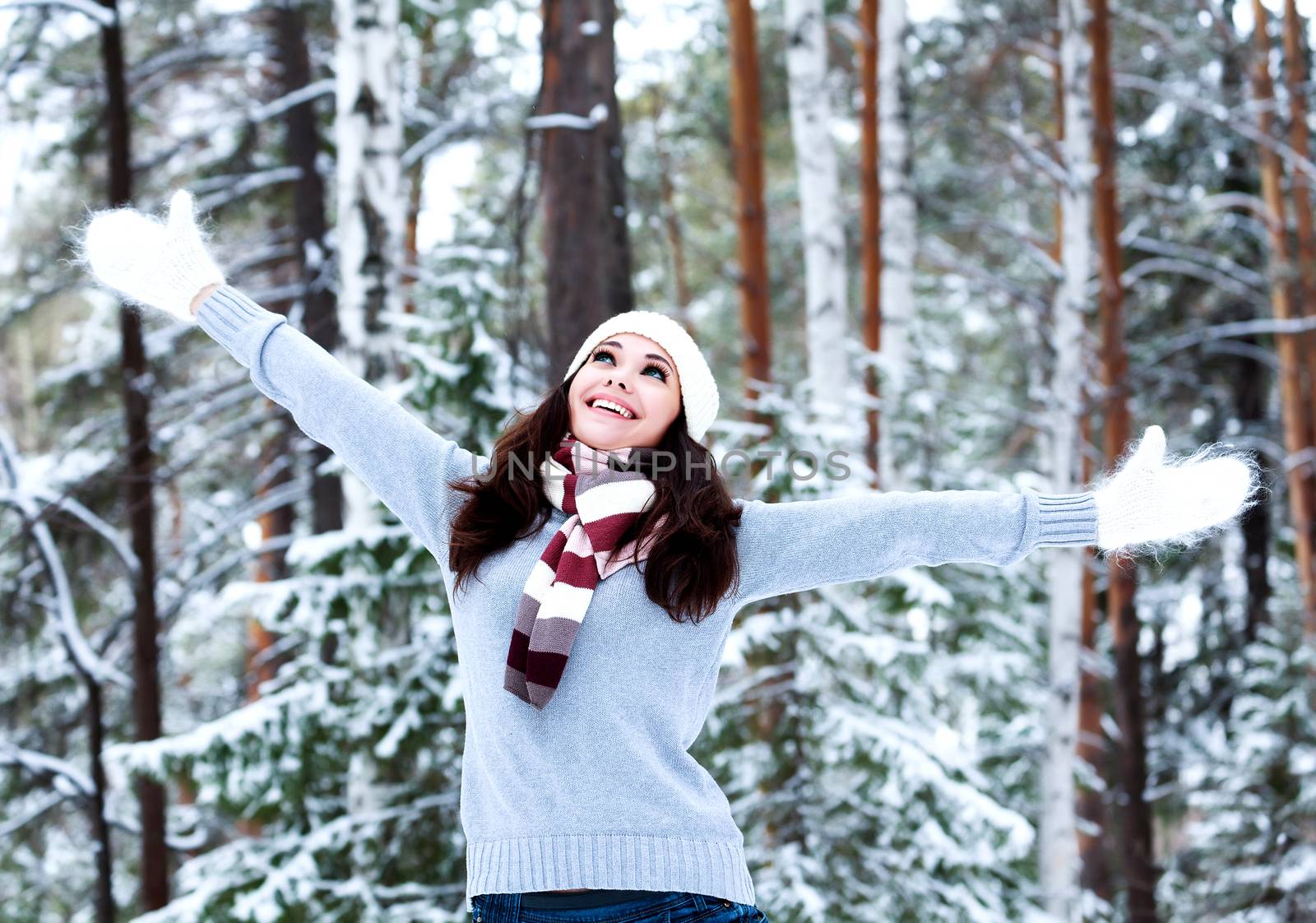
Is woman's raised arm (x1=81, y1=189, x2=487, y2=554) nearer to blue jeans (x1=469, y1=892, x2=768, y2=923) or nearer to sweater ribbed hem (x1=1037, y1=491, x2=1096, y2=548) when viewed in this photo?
blue jeans (x1=469, y1=892, x2=768, y2=923)

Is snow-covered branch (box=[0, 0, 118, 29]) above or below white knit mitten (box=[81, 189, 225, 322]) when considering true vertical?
above

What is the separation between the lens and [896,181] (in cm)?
841

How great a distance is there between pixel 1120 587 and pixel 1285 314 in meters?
2.53

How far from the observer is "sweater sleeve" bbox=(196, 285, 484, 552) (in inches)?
85.1

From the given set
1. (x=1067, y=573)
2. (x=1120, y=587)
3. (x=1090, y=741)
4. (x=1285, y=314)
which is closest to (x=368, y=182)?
(x=1067, y=573)

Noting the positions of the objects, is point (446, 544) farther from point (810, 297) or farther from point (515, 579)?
point (810, 297)

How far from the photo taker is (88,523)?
5785 millimetres

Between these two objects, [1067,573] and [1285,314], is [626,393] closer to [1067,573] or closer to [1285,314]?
[1067,573]

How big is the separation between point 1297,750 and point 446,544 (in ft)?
26.7

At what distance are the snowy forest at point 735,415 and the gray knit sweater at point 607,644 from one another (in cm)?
17

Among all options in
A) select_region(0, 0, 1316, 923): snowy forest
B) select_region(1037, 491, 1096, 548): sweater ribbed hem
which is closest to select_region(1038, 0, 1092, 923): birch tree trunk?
select_region(0, 0, 1316, 923): snowy forest

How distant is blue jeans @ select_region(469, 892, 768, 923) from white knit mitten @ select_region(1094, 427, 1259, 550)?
33.8 inches

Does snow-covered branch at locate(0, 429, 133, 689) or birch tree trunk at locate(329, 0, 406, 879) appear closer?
birch tree trunk at locate(329, 0, 406, 879)

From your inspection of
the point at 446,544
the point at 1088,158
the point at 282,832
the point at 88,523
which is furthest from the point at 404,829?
the point at 1088,158
